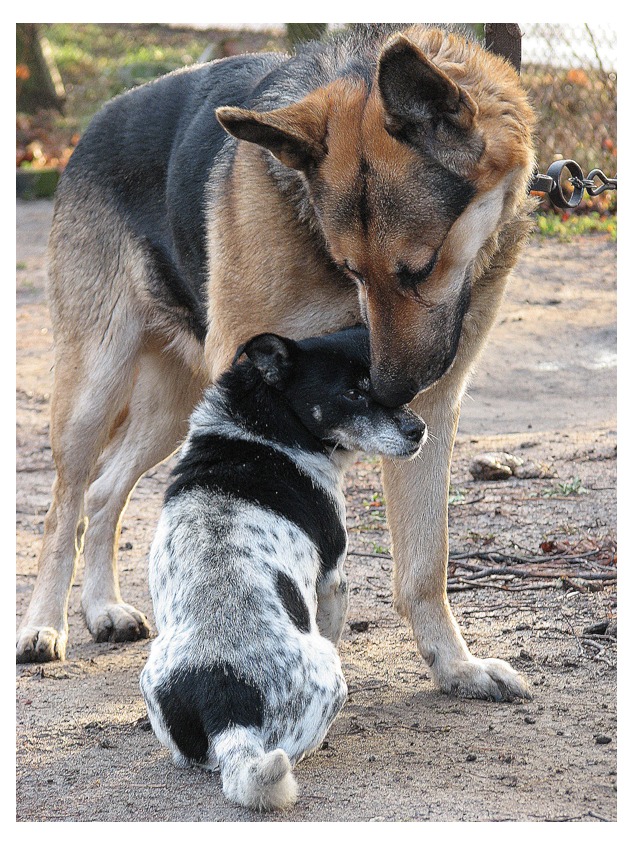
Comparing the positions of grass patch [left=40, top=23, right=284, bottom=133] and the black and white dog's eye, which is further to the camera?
grass patch [left=40, top=23, right=284, bottom=133]

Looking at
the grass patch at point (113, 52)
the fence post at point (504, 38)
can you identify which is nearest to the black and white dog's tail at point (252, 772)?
the fence post at point (504, 38)

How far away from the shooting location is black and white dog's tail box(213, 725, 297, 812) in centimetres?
304

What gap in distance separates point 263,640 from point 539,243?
35.9 ft

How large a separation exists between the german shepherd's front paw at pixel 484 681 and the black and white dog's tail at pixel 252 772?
132 cm

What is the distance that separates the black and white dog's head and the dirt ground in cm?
115

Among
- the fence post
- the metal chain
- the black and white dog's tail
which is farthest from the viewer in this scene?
the fence post

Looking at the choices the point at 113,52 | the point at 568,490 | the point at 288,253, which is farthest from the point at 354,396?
the point at 113,52

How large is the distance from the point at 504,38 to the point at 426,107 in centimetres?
128

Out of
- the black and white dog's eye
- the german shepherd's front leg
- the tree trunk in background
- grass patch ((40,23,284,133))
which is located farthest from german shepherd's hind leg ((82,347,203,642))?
the tree trunk in background

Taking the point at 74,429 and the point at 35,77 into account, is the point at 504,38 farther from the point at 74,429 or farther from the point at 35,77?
the point at 35,77

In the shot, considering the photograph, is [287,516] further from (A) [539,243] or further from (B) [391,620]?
(A) [539,243]

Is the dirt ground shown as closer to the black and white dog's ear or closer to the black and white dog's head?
the black and white dog's head

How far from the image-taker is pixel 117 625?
5457mm

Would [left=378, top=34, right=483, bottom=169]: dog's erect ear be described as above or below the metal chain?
above
